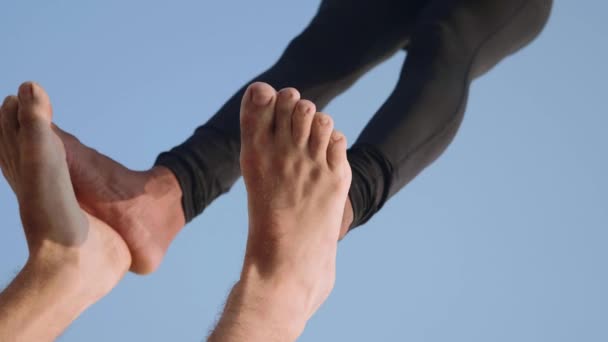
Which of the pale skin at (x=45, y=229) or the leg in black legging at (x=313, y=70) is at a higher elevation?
the leg in black legging at (x=313, y=70)

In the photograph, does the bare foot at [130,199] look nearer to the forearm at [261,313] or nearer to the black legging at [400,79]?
the black legging at [400,79]

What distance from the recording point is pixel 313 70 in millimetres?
1005

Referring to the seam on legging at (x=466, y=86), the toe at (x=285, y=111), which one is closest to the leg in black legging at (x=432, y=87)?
the seam on legging at (x=466, y=86)

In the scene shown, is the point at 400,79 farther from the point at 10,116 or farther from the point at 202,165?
the point at 10,116

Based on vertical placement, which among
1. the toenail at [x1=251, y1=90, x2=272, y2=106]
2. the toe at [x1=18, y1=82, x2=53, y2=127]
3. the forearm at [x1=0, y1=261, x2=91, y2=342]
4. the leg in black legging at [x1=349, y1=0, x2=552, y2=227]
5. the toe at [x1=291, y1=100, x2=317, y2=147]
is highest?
the leg in black legging at [x1=349, y1=0, x2=552, y2=227]

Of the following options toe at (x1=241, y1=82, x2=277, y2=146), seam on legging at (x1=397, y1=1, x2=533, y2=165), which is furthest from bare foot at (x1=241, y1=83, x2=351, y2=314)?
seam on legging at (x1=397, y1=1, x2=533, y2=165)

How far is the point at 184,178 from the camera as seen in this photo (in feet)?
2.92

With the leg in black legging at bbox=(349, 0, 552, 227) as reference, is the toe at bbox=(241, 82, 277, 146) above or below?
below

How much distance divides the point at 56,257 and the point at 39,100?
135mm

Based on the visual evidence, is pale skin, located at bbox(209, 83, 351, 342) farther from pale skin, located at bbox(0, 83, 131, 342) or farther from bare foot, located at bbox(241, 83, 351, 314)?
pale skin, located at bbox(0, 83, 131, 342)

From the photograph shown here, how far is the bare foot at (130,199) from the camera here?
828 millimetres

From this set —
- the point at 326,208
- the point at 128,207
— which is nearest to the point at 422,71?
the point at 326,208

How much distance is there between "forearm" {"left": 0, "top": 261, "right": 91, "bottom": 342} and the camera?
2.25 feet

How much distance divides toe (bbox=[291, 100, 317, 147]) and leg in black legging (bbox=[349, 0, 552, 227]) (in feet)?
0.32
